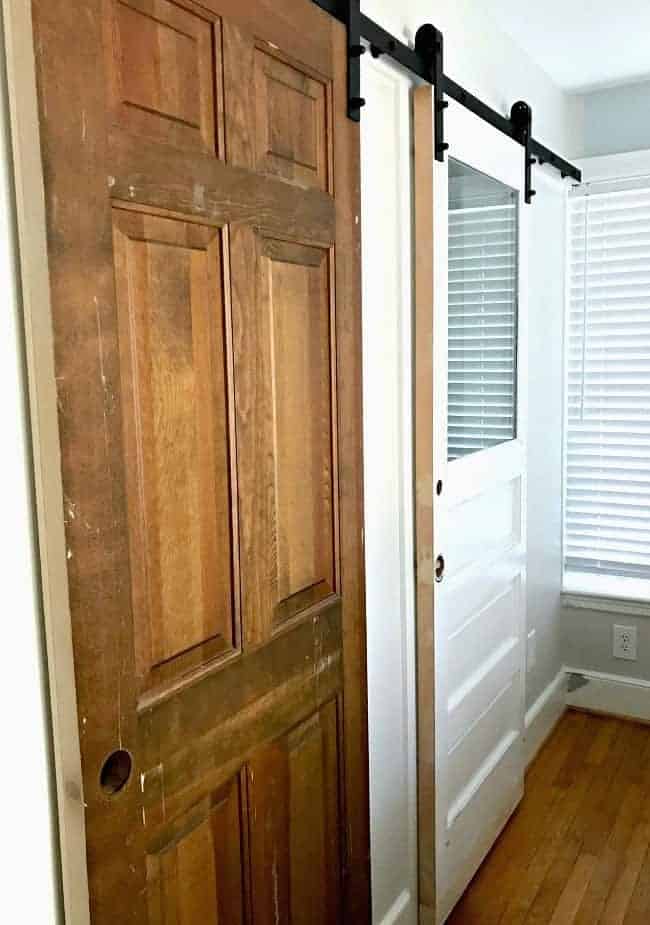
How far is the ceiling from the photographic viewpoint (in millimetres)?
2258

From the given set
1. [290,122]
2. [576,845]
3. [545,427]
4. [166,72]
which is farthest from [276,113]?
[576,845]

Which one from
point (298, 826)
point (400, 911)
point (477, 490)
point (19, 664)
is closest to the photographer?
point (19, 664)

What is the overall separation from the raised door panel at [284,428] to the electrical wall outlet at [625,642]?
2.08 metres

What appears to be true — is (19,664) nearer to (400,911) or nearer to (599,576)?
(400,911)

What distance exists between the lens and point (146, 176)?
1.00 m

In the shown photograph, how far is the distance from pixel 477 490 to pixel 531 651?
3.48ft

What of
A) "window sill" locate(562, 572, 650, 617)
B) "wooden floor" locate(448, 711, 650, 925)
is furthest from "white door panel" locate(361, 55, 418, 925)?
"window sill" locate(562, 572, 650, 617)

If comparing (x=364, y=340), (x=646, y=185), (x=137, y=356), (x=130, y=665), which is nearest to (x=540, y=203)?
(x=646, y=185)

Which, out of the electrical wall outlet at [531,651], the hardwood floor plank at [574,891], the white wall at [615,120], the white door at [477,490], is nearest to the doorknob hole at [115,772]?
the white door at [477,490]

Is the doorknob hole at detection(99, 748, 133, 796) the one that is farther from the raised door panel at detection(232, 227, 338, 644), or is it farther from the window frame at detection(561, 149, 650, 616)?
the window frame at detection(561, 149, 650, 616)

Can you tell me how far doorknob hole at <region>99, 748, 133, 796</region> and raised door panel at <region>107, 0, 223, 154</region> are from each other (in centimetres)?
77

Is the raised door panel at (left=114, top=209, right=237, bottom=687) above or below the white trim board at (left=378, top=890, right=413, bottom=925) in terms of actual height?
above

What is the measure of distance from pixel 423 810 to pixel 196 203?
61.2 inches

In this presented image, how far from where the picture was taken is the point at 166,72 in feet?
3.39
